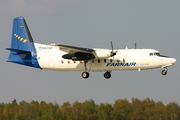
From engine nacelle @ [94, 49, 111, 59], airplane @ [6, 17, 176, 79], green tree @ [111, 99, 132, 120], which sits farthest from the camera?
green tree @ [111, 99, 132, 120]

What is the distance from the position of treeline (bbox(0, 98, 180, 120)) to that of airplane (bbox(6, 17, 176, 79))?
21548mm

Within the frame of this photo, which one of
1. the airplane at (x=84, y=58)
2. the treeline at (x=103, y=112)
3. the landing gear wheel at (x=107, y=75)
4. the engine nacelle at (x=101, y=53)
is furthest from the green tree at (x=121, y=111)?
the engine nacelle at (x=101, y=53)

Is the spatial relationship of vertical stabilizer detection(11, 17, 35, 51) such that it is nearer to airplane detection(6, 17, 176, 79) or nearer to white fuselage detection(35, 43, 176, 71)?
airplane detection(6, 17, 176, 79)

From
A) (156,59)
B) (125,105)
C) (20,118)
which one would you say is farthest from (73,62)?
(125,105)

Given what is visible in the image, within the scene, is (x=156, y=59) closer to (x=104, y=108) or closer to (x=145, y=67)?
(x=145, y=67)

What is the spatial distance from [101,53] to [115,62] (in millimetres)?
1597

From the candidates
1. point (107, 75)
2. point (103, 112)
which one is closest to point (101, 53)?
point (107, 75)

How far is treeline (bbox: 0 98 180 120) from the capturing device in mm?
48938

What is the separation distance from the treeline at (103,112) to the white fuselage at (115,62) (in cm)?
2206

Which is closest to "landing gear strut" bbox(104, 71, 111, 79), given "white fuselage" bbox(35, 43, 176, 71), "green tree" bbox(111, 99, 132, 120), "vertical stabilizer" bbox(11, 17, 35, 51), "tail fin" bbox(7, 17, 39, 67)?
"white fuselage" bbox(35, 43, 176, 71)

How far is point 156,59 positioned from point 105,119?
2691 centimetres

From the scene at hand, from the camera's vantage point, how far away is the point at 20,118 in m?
47.6

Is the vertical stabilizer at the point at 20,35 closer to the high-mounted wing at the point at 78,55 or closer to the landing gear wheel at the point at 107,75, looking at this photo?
the high-mounted wing at the point at 78,55

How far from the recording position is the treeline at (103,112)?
48.9 m
